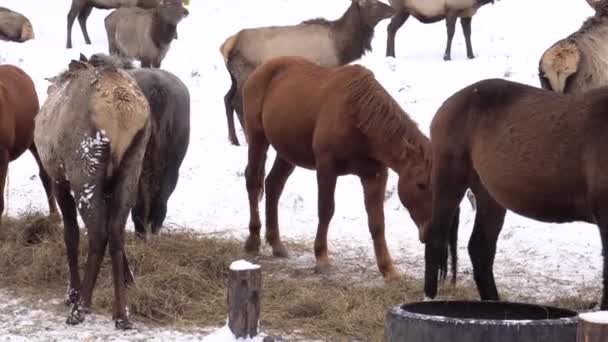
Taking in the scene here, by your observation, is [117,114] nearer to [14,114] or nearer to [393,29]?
[14,114]

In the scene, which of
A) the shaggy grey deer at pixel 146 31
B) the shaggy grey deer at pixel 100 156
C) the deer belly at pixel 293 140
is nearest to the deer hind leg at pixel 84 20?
the shaggy grey deer at pixel 146 31

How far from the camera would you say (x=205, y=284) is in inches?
355

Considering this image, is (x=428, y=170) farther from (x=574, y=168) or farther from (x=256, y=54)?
(x=256, y=54)

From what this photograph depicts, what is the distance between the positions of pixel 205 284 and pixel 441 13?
11026 mm

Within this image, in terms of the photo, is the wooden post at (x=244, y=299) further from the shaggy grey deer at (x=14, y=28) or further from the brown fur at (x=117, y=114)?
the shaggy grey deer at (x=14, y=28)

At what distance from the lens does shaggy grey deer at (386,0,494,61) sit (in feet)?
59.8

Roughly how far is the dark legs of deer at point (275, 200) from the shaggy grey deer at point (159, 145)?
896 mm

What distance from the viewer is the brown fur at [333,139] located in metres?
9.62

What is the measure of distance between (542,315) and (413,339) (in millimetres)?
1148

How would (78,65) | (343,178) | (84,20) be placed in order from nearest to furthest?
(78,65)
(343,178)
(84,20)

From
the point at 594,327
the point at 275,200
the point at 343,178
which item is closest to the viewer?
the point at 594,327

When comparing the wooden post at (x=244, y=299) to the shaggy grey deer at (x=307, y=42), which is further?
the shaggy grey deer at (x=307, y=42)

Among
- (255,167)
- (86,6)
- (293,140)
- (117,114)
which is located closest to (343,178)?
(255,167)

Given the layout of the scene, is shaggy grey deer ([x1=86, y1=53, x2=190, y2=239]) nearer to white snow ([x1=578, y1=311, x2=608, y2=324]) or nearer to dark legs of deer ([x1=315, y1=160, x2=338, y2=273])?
dark legs of deer ([x1=315, y1=160, x2=338, y2=273])
